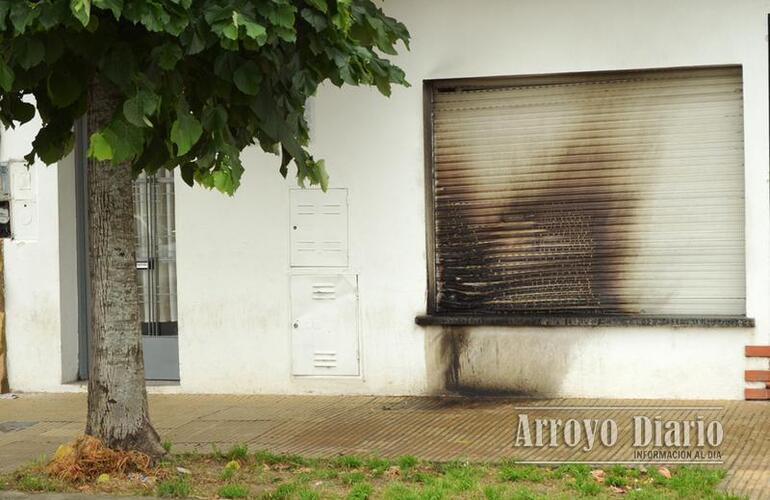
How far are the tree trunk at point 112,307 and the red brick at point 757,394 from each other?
520 cm

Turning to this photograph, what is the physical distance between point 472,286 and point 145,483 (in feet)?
14.2

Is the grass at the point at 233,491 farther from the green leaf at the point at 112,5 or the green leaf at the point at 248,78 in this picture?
the green leaf at the point at 112,5

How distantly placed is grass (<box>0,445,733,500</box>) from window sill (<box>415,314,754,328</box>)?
2797mm

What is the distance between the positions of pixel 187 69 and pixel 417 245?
4.23 meters

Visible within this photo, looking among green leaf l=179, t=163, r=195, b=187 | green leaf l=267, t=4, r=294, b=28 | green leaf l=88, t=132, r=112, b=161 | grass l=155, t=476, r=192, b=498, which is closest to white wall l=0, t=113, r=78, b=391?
green leaf l=179, t=163, r=195, b=187

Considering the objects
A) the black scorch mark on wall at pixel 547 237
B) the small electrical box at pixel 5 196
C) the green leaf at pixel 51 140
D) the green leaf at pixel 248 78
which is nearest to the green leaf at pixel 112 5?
the green leaf at pixel 248 78

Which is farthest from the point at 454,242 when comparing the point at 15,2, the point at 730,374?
the point at 15,2

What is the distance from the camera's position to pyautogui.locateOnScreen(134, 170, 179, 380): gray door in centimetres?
1202

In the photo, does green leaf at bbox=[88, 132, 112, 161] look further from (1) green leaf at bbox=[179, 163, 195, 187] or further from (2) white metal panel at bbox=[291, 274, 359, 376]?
(2) white metal panel at bbox=[291, 274, 359, 376]

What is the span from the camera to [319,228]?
1128cm

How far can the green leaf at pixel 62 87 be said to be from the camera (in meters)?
7.18

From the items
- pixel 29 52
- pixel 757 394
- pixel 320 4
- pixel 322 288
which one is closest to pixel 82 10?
pixel 29 52

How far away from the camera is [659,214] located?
1058cm

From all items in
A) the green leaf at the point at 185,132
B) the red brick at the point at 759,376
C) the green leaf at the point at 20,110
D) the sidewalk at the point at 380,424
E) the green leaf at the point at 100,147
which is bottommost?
the sidewalk at the point at 380,424
